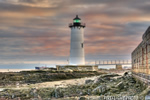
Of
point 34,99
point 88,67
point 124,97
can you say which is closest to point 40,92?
point 34,99

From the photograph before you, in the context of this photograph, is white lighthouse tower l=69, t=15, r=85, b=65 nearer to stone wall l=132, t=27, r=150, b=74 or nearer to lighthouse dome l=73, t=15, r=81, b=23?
lighthouse dome l=73, t=15, r=81, b=23

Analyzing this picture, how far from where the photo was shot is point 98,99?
14.0 m

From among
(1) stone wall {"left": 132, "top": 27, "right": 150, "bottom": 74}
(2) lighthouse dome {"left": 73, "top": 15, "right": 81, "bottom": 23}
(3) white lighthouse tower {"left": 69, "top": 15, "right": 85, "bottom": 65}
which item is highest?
(2) lighthouse dome {"left": 73, "top": 15, "right": 81, "bottom": 23}

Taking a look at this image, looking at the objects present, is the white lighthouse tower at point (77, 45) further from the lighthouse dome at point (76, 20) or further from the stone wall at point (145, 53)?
the stone wall at point (145, 53)

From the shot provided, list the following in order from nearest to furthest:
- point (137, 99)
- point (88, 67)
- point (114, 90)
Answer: point (137, 99) → point (114, 90) → point (88, 67)

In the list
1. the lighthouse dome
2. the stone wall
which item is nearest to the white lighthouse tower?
Answer: the lighthouse dome

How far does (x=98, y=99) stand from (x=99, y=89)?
148 inches

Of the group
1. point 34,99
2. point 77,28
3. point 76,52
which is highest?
point 77,28

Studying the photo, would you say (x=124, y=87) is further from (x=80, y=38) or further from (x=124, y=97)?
(x=80, y=38)

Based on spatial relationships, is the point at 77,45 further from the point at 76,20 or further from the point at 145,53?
the point at 145,53

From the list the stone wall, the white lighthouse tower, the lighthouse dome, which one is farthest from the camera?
the lighthouse dome

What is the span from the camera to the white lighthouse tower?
57719mm

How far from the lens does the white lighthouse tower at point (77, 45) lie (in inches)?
2272

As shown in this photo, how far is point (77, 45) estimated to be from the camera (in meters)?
58.0
